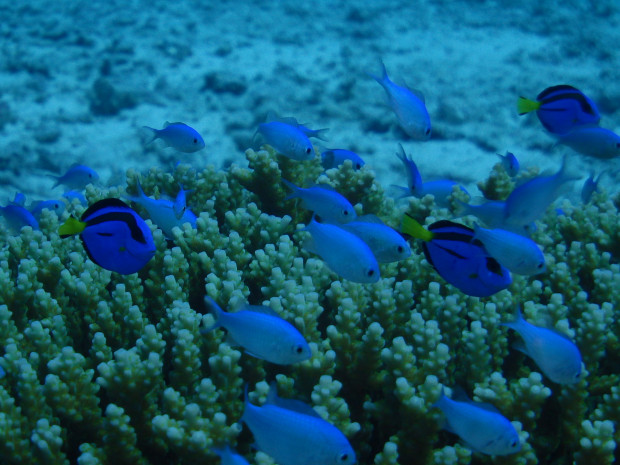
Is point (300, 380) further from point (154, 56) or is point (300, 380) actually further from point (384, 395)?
point (154, 56)

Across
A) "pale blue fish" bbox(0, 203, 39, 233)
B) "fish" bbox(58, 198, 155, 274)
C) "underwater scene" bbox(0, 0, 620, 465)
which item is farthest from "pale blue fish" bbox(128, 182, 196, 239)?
"pale blue fish" bbox(0, 203, 39, 233)

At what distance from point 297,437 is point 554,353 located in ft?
4.53

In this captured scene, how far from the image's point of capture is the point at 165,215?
12.3ft

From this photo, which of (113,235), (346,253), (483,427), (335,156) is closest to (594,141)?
(335,156)

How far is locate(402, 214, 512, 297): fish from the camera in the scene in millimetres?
2219

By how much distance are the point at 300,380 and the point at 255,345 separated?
0.67 meters

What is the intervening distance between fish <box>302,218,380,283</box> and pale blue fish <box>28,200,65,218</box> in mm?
4115

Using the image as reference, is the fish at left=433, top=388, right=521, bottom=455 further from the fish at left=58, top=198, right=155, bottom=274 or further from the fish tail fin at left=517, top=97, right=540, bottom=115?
the fish tail fin at left=517, top=97, right=540, bottom=115

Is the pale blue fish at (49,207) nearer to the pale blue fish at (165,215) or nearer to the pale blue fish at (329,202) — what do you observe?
the pale blue fish at (165,215)

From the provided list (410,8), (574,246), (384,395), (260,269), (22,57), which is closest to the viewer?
(384,395)

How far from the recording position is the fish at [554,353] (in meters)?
2.19

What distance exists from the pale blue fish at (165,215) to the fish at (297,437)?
230 cm

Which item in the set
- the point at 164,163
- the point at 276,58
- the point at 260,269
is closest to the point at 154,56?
the point at 276,58

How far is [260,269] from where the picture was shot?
3500 millimetres
